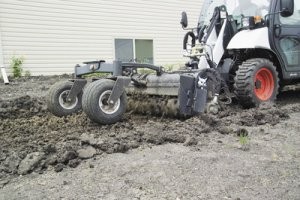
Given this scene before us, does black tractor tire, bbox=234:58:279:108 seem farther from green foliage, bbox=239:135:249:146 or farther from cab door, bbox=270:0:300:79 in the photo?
green foliage, bbox=239:135:249:146

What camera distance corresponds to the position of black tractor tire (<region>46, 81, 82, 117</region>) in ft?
20.7

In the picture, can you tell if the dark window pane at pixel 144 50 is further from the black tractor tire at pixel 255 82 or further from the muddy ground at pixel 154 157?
the muddy ground at pixel 154 157

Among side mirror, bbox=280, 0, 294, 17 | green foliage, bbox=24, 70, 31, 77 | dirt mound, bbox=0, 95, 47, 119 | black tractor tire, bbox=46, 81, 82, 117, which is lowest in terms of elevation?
dirt mound, bbox=0, 95, 47, 119

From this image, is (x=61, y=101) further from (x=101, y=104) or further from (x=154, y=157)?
(x=154, y=157)

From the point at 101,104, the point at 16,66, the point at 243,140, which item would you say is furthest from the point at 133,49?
the point at 243,140

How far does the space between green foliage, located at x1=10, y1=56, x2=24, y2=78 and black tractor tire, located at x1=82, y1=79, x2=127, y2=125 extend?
22.4 ft

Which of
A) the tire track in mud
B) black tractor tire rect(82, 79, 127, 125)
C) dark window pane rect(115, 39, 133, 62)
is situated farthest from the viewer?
dark window pane rect(115, 39, 133, 62)

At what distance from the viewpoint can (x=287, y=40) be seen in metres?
7.67

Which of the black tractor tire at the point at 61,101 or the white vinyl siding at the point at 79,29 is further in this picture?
the white vinyl siding at the point at 79,29

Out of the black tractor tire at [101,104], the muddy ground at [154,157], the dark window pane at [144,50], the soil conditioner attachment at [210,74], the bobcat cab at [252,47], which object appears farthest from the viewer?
the dark window pane at [144,50]

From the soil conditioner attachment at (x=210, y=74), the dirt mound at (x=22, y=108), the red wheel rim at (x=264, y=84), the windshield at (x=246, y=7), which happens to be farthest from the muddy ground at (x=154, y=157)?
the windshield at (x=246, y=7)

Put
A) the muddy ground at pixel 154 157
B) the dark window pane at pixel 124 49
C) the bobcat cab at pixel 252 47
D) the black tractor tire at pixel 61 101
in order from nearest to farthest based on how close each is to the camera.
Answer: the muddy ground at pixel 154 157
the black tractor tire at pixel 61 101
the bobcat cab at pixel 252 47
the dark window pane at pixel 124 49

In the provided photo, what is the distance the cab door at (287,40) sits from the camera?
24.3 feet

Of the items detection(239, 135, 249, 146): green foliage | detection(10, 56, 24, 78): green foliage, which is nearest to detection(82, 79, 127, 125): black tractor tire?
detection(239, 135, 249, 146): green foliage
